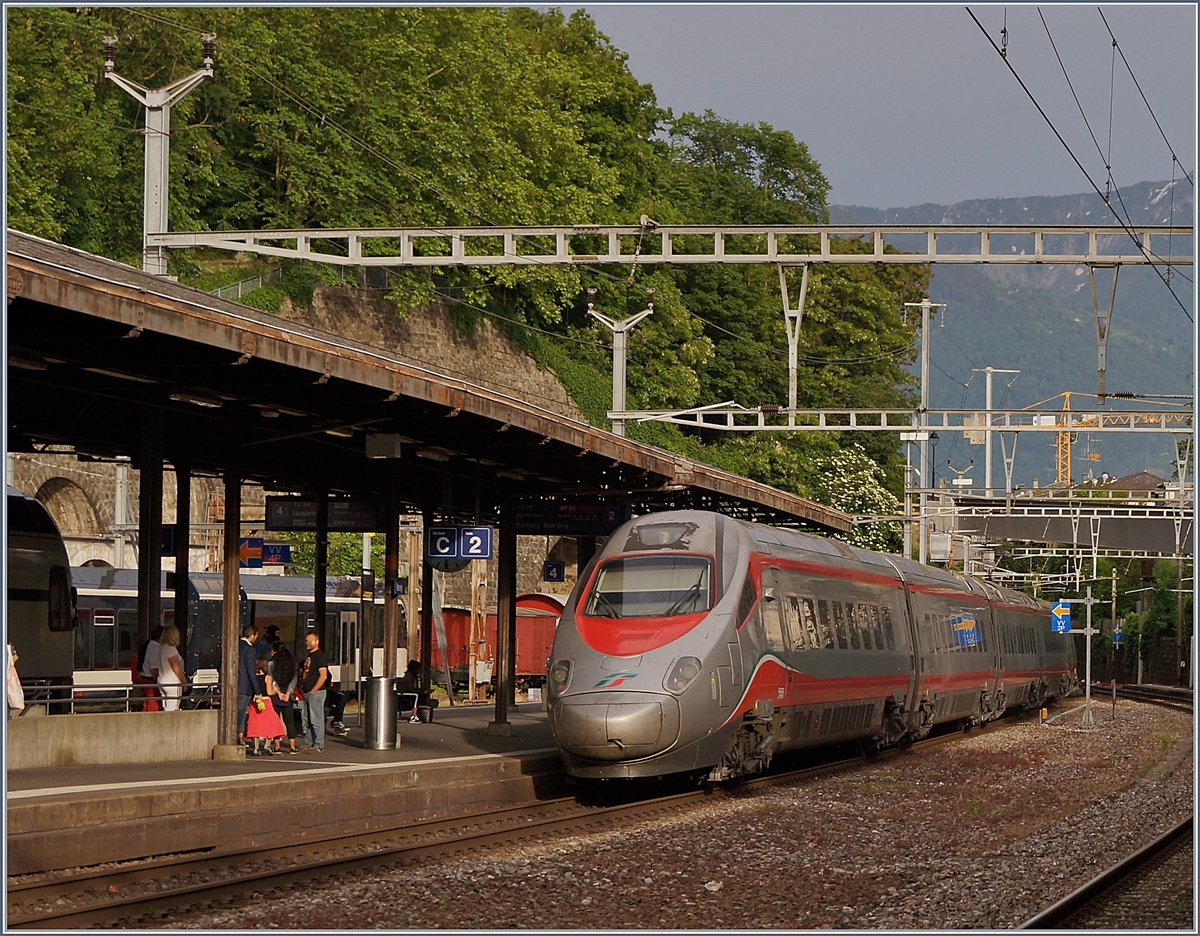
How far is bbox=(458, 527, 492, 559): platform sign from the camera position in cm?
2316

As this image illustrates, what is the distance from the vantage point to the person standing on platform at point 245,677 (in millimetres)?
20219

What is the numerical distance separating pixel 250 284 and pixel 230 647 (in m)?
27.0

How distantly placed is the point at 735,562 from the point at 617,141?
152ft

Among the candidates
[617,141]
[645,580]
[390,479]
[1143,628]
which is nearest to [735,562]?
[645,580]

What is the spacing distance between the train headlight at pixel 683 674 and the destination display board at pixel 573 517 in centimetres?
841

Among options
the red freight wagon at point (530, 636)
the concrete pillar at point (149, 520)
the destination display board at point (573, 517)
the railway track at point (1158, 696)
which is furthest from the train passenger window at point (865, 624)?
the railway track at point (1158, 696)

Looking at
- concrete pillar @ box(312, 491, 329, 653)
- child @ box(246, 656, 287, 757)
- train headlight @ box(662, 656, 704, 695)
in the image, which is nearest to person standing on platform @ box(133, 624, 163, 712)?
child @ box(246, 656, 287, 757)

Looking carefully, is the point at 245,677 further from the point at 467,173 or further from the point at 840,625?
the point at 467,173

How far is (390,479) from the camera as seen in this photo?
73.5 feet

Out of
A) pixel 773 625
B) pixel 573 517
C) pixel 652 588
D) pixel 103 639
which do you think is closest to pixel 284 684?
pixel 652 588

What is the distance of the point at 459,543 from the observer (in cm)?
2345

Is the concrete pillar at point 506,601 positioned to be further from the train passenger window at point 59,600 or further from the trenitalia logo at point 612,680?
the trenitalia logo at point 612,680

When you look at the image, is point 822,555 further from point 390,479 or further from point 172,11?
point 172,11

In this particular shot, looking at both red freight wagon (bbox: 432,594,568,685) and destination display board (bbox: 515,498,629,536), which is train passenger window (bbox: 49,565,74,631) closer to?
destination display board (bbox: 515,498,629,536)
